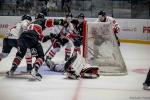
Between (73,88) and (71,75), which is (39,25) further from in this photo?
(73,88)

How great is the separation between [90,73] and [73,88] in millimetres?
916

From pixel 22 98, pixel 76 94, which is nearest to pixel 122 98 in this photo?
pixel 76 94

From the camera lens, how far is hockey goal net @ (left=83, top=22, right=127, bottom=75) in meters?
7.66

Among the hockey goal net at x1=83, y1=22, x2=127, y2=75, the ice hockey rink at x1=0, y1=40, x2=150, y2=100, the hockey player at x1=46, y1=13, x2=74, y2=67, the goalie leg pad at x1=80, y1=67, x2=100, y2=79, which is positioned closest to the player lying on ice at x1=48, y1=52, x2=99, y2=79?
the goalie leg pad at x1=80, y1=67, x2=100, y2=79

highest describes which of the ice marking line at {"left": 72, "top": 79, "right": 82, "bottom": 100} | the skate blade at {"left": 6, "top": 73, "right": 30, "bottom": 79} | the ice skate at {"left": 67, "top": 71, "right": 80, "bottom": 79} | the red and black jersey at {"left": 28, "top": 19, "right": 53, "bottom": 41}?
the red and black jersey at {"left": 28, "top": 19, "right": 53, "bottom": 41}

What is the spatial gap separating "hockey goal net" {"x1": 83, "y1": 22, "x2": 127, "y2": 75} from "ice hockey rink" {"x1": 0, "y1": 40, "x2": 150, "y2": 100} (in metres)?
0.27

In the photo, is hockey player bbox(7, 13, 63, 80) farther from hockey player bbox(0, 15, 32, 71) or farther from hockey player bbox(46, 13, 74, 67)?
hockey player bbox(46, 13, 74, 67)

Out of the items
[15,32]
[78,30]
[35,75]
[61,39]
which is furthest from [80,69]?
[78,30]

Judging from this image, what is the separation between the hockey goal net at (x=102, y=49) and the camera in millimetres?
7656

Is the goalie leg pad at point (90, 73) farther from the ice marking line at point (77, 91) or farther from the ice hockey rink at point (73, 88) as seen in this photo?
the ice marking line at point (77, 91)

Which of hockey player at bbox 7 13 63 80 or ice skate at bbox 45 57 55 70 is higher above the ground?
hockey player at bbox 7 13 63 80

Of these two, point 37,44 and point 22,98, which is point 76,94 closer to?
point 22,98

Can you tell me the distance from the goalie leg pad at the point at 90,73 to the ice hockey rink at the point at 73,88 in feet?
0.35

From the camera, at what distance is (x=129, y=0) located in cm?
1345
